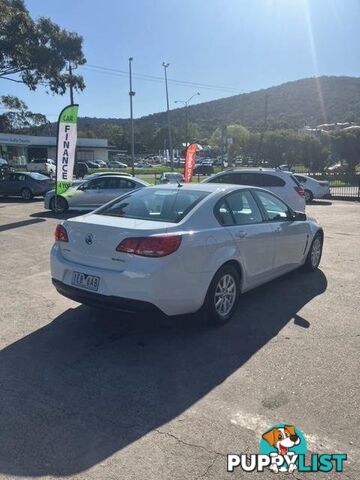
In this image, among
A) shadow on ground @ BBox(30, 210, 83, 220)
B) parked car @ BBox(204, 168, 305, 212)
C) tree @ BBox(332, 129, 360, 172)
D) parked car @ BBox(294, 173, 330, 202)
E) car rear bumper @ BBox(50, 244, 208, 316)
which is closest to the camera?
car rear bumper @ BBox(50, 244, 208, 316)

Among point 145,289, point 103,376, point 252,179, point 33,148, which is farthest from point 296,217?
point 33,148

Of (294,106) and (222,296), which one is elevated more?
(294,106)

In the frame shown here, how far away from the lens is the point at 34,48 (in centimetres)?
2511

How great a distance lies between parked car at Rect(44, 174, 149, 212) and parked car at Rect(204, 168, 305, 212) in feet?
10.9

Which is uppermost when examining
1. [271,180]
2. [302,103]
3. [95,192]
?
[302,103]

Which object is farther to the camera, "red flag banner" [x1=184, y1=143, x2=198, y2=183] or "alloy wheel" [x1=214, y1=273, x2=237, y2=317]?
"red flag banner" [x1=184, y1=143, x2=198, y2=183]

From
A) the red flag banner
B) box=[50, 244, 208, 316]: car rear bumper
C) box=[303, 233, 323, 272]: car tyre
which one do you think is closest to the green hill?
the red flag banner

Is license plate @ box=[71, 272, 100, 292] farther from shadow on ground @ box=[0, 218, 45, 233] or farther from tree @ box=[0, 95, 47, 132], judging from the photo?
tree @ box=[0, 95, 47, 132]

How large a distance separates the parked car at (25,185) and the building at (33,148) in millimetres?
39791

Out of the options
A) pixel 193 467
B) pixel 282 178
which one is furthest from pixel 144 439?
pixel 282 178

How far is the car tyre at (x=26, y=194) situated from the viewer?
20766 mm

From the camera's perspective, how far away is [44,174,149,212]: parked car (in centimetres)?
1535

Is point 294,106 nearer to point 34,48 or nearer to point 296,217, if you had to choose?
point 34,48

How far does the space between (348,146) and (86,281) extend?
153 feet
